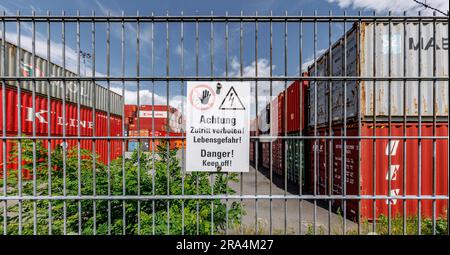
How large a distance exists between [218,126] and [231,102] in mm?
337

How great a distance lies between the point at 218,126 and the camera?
2854 millimetres

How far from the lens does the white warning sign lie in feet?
9.33

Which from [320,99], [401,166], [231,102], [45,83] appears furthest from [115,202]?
[320,99]

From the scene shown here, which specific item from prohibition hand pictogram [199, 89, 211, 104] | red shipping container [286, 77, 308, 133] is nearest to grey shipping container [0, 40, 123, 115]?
prohibition hand pictogram [199, 89, 211, 104]

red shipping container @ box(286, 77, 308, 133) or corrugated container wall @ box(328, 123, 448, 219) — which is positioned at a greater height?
red shipping container @ box(286, 77, 308, 133)

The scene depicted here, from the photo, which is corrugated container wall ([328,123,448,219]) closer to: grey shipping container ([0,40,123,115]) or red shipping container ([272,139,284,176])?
red shipping container ([272,139,284,176])

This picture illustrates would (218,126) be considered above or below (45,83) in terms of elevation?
below

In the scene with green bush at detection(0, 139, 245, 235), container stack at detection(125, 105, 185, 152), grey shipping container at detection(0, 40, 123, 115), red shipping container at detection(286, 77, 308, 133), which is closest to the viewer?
container stack at detection(125, 105, 185, 152)

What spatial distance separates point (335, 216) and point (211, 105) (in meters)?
5.41

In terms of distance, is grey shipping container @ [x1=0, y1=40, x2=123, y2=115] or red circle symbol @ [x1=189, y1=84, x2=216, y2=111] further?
grey shipping container @ [x1=0, y1=40, x2=123, y2=115]

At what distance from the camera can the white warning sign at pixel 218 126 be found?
9.33 ft

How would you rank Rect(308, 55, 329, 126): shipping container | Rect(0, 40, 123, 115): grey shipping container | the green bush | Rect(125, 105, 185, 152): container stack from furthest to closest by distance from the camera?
Rect(308, 55, 329, 126): shipping container
Rect(0, 40, 123, 115): grey shipping container
the green bush
Rect(125, 105, 185, 152): container stack

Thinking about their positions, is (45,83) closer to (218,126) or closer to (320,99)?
(218,126)
